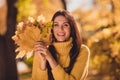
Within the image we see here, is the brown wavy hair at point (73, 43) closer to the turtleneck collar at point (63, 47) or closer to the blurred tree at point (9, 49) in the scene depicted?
the turtleneck collar at point (63, 47)

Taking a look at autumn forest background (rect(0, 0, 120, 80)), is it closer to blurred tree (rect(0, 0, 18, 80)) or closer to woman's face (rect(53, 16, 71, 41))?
blurred tree (rect(0, 0, 18, 80))

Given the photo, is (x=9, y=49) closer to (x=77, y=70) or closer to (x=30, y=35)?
(x=30, y=35)

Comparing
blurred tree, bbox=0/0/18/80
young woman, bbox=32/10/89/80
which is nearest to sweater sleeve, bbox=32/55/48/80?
young woman, bbox=32/10/89/80

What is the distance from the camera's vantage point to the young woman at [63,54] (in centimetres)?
320

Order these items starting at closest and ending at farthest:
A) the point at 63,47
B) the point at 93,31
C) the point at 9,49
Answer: the point at 63,47 < the point at 93,31 < the point at 9,49

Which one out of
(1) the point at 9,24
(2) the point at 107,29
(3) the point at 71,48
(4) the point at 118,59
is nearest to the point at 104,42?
(2) the point at 107,29

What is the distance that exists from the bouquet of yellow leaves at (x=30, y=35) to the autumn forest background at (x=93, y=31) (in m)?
2.25

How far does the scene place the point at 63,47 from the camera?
10.6 ft

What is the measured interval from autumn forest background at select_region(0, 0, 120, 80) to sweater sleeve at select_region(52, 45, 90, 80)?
7.85ft

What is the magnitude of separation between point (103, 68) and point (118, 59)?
59.4 inches

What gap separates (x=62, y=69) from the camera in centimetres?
318

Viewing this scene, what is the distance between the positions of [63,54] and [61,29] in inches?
8.3

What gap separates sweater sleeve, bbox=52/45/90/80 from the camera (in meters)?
3.17

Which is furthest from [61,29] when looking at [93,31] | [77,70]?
[93,31]
